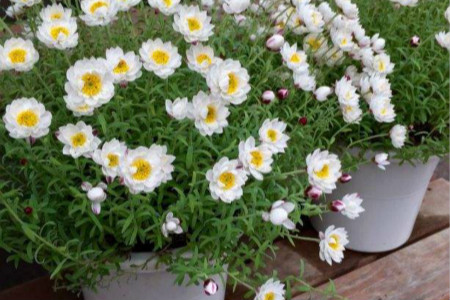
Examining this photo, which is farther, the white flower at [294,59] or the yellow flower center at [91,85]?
the white flower at [294,59]

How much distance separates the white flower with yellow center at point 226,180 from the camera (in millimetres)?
867

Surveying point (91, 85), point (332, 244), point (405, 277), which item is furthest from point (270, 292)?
point (405, 277)

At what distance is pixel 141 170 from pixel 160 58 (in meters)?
0.17

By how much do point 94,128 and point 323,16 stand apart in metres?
0.47

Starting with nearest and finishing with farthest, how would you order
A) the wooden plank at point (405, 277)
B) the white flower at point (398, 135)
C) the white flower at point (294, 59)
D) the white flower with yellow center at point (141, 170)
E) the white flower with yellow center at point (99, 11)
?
1. the white flower with yellow center at point (141, 170)
2. the white flower with yellow center at point (99, 11)
3. the white flower at point (294, 59)
4. the white flower at point (398, 135)
5. the wooden plank at point (405, 277)

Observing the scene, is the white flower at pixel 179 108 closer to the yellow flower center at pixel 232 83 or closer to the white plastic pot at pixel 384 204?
the yellow flower center at pixel 232 83

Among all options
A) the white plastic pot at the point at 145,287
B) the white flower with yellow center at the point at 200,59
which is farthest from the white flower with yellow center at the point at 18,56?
the white plastic pot at the point at 145,287

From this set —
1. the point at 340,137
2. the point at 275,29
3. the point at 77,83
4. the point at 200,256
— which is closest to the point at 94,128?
the point at 77,83

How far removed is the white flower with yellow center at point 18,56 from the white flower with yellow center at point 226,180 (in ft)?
0.91

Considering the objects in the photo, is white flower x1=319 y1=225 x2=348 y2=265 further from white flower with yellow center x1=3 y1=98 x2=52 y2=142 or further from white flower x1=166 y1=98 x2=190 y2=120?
white flower with yellow center x1=3 y1=98 x2=52 y2=142

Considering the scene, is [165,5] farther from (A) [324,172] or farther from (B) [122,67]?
(A) [324,172]

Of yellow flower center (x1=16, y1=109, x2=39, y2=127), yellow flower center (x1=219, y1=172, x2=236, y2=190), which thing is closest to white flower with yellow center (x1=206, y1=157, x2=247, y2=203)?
yellow flower center (x1=219, y1=172, x2=236, y2=190)

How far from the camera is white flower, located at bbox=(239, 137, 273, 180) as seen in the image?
881 millimetres

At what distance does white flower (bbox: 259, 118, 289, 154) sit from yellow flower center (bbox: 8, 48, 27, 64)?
328 mm
